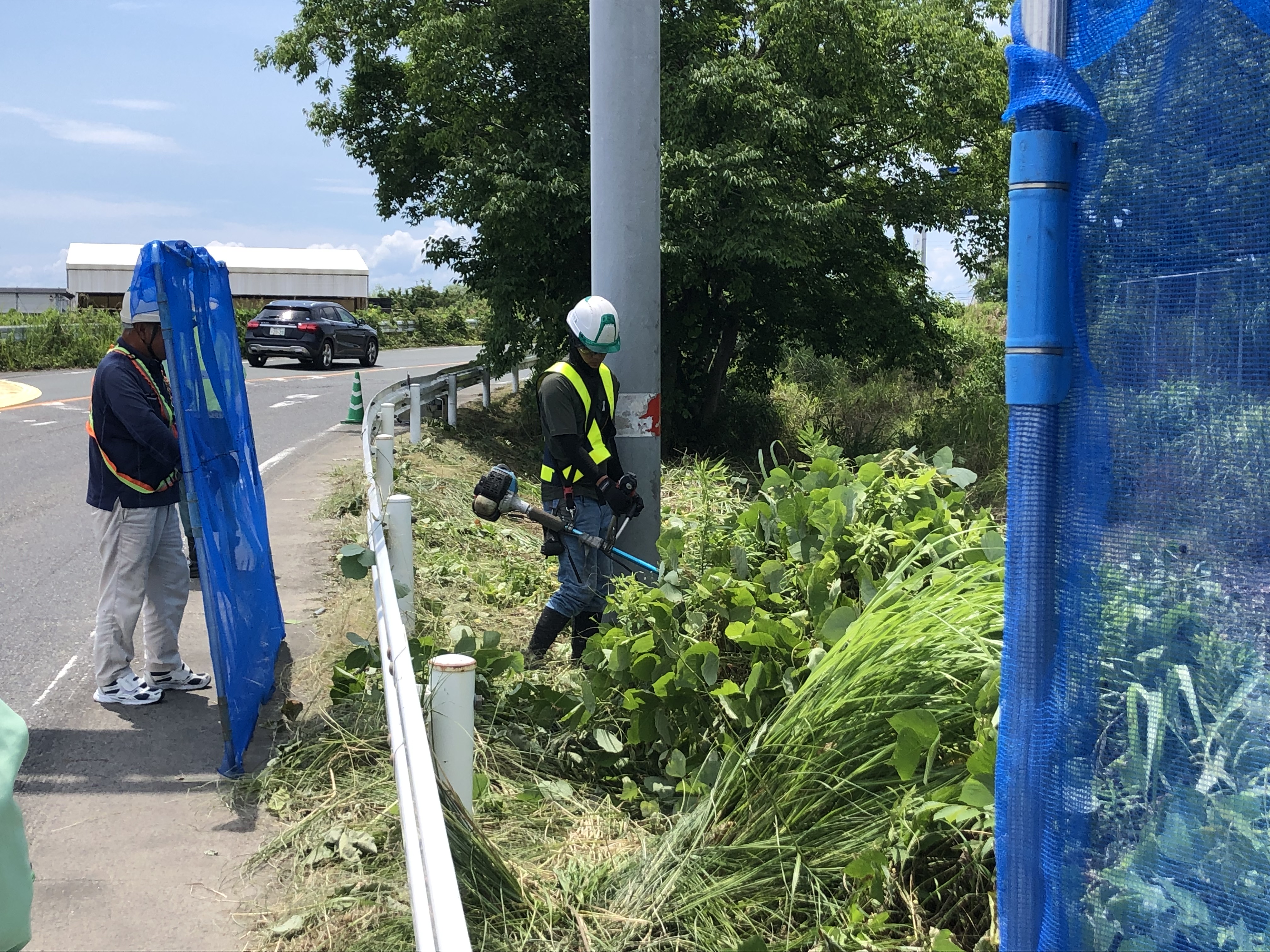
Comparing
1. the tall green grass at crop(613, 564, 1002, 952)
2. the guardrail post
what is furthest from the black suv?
the tall green grass at crop(613, 564, 1002, 952)

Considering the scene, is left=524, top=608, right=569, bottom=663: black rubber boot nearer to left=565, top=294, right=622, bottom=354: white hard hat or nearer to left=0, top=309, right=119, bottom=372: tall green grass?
left=565, top=294, right=622, bottom=354: white hard hat

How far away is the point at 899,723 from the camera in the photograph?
3.01m

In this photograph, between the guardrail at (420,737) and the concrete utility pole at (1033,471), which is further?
the guardrail at (420,737)

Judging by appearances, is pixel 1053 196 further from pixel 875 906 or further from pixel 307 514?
pixel 307 514

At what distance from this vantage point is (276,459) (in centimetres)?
1331

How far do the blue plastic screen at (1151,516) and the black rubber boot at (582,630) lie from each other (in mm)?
3946

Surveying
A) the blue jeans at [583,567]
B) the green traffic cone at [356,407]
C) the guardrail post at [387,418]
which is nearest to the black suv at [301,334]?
the green traffic cone at [356,407]

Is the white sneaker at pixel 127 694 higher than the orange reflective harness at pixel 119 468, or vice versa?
the orange reflective harness at pixel 119 468

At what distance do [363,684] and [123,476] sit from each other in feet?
5.08

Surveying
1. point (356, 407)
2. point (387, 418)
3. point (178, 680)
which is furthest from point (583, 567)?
point (356, 407)

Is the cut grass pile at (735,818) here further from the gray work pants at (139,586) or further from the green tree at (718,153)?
the green tree at (718,153)

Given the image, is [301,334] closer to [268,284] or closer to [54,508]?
[54,508]

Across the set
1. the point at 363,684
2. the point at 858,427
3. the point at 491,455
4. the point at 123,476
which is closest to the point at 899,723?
the point at 363,684

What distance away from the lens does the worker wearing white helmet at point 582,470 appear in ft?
18.1
